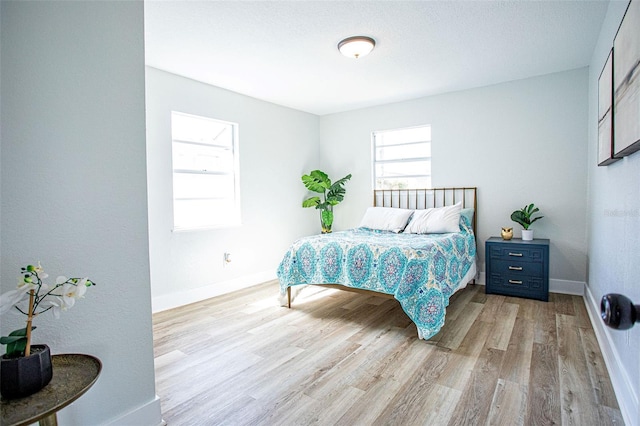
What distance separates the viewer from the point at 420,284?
2.73 meters

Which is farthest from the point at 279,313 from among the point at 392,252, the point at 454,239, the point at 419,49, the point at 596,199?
the point at 596,199

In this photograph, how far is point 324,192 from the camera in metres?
5.43

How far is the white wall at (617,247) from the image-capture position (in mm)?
1641

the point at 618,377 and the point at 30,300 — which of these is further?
the point at 618,377

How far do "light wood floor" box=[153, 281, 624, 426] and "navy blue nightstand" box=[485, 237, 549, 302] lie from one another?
9.4 inches

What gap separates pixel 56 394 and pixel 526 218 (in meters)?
4.29

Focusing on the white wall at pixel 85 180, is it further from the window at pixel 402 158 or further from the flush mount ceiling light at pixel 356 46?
the window at pixel 402 158

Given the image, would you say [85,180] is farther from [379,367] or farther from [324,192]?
[324,192]

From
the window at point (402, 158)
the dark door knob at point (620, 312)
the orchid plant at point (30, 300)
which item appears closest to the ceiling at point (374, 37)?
the window at point (402, 158)

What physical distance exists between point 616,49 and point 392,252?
194 cm

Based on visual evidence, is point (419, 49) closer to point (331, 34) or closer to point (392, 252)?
point (331, 34)

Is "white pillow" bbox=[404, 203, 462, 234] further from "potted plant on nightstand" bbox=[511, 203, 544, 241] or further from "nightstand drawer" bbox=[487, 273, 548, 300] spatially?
"nightstand drawer" bbox=[487, 273, 548, 300]

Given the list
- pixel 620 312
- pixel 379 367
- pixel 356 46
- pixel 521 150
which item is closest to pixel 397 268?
pixel 379 367

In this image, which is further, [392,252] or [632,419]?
[392,252]
